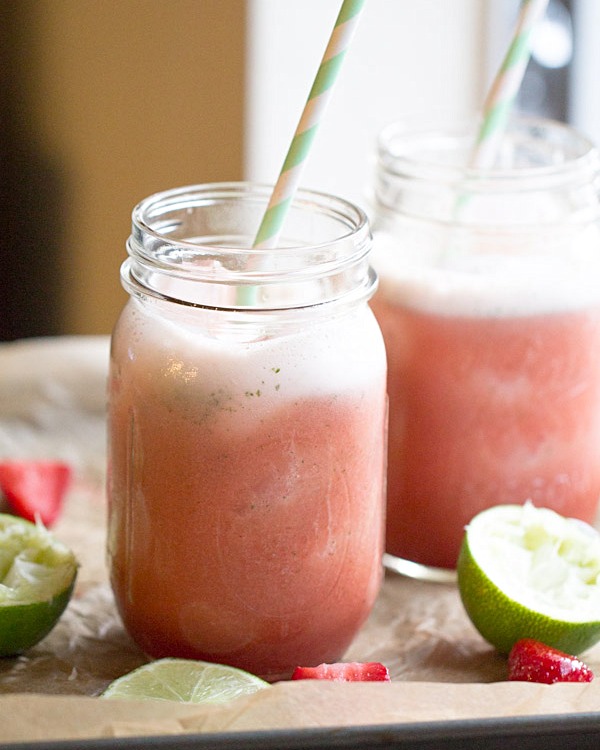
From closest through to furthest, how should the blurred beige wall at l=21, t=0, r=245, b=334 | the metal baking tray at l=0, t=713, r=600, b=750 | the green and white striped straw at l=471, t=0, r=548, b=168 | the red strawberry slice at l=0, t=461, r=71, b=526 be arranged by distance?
the metal baking tray at l=0, t=713, r=600, b=750 → the green and white striped straw at l=471, t=0, r=548, b=168 → the red strawberry slice at l=0, t=461, r=71, b=526 → the blurred beige wall at l=21, t=0, r=245, b=334

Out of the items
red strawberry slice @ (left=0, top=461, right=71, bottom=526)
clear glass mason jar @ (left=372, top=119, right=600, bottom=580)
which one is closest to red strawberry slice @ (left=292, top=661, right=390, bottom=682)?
clear glass mason jar @ (left=372, top=119, right=600, bottom=580)

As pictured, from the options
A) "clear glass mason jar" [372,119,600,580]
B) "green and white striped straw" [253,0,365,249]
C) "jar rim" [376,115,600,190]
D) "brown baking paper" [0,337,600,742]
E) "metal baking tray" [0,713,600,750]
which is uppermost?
"green and white striped straw" [253,0,365,249]

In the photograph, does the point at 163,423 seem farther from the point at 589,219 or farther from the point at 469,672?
the point at 589,219

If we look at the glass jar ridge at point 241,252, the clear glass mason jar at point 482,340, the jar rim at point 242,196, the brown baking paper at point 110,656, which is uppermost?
the jar rim at point 242,196

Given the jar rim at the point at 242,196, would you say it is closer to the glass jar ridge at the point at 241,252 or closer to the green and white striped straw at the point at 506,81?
the glass jar ridge at the point at 241,252

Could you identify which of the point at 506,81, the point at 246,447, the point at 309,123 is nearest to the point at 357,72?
the point at 506,81

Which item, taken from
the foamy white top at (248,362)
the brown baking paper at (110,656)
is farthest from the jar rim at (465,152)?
the brown baking paper at (110,656)

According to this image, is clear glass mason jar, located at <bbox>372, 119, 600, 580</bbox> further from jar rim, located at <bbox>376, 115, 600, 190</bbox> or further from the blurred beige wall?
the blurred beige wall
